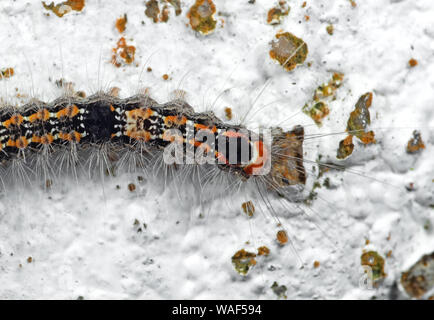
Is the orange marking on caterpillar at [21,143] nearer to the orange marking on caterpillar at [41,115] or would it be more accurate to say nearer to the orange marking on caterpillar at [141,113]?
the orange marking on caterpillar at [41,115]

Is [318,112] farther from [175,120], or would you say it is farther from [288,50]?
[175,120]

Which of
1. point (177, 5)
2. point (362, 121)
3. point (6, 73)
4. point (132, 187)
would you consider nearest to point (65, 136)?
point (132, 187)

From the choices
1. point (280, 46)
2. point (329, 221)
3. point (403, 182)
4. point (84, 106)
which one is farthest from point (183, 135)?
point (403, 182)

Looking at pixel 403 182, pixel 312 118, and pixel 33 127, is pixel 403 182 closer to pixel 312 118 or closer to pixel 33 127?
pixel 312 118

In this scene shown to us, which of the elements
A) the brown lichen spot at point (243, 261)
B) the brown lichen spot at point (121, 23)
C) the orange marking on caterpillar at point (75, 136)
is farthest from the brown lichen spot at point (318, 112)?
the orange marking on caterpillar at point (75, 136)

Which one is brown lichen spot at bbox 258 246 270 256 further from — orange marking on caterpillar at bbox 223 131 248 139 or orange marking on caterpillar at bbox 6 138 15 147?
orange marking on caterpillar at bbox 6 138 15 147
